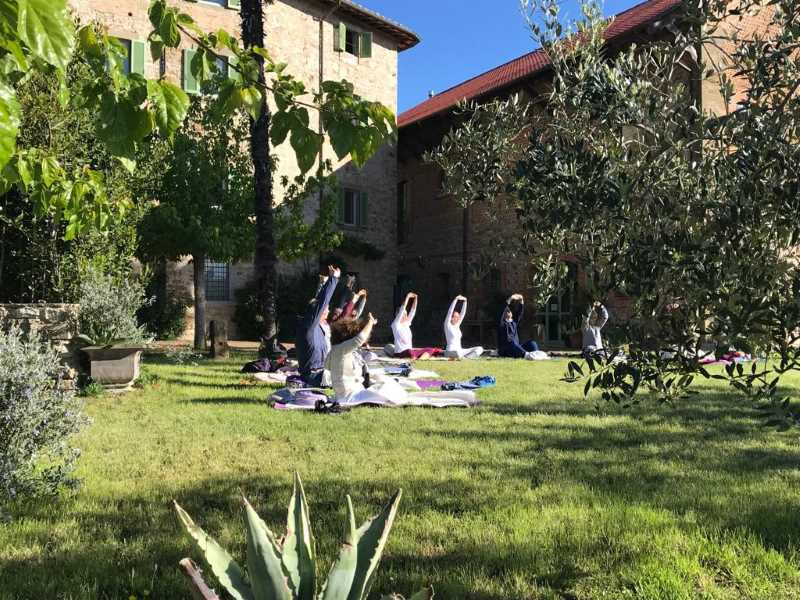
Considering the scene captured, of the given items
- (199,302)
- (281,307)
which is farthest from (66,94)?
(281,307)

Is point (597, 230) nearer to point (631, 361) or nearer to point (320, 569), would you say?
point (631, 361)

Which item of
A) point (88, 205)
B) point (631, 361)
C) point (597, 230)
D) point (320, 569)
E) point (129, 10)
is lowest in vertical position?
point (320, 569)

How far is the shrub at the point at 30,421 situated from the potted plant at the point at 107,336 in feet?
16.0

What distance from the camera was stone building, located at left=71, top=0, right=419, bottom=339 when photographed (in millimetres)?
21938

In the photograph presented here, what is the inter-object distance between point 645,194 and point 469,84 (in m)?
28.6

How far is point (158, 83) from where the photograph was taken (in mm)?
2436

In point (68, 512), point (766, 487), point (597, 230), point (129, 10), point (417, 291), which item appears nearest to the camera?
point (597, 230)

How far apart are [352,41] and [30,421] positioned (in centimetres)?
2510

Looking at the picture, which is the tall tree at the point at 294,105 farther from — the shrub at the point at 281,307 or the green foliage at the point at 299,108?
the shrub at the point at 281,307

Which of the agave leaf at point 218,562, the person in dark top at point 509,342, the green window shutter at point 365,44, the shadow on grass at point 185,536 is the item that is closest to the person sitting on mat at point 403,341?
the person in dark top at point 509,342

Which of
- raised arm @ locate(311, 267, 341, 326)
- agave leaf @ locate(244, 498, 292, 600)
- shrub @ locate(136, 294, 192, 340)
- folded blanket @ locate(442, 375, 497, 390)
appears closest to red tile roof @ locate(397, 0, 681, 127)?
raised arm @ locate(311, 267, 341, 326)

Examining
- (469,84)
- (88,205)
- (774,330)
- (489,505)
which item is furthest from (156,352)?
(469,84)

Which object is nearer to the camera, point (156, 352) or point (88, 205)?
point (88, 205)

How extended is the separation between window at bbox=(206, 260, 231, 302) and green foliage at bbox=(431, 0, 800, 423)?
2127 cm
